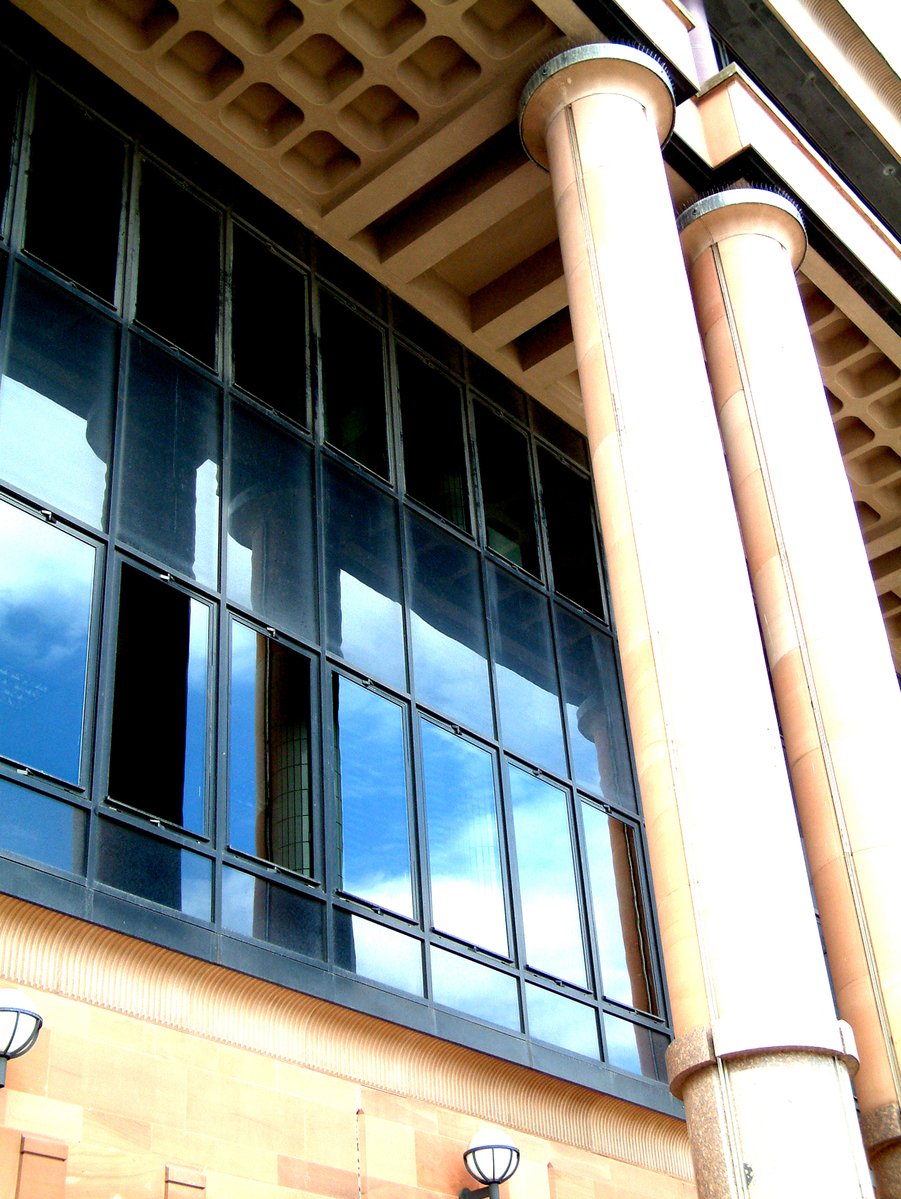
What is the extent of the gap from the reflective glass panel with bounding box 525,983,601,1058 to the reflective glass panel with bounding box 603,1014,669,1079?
0.24 m

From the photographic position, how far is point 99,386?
50.2 feet

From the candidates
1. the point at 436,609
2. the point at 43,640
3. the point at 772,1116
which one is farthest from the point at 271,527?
the point at 772,1116

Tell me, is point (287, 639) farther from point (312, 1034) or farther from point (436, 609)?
point (312, 1034)

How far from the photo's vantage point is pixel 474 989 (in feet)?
50.6

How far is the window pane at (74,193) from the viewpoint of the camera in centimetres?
1575

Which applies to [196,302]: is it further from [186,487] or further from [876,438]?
[876,438]

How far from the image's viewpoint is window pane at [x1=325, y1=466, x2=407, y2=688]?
1645cm

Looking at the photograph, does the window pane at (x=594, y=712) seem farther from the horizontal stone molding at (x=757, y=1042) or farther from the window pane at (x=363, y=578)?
the horizontal stone molding at (x=757, y=1042)

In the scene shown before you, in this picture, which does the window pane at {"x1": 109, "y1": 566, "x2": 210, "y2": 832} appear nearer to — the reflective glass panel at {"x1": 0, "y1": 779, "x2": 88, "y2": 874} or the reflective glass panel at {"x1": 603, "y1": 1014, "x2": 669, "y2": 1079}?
the reflective glass panel at {"x1": 0, "y1": 779, "x2": 88, "y2": 874}

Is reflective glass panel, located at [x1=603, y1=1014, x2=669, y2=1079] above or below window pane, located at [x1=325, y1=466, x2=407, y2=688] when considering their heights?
below

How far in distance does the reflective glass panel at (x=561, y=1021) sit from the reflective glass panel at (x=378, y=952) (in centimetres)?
167

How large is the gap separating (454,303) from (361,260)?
1745mm

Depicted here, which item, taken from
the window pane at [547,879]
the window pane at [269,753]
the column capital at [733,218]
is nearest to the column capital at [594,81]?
the column capital at [733,218]

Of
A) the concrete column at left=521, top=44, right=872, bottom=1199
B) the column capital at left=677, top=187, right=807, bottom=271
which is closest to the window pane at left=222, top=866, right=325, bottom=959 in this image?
the concrete column at left=521, top=44, right=872, bottom=1199
